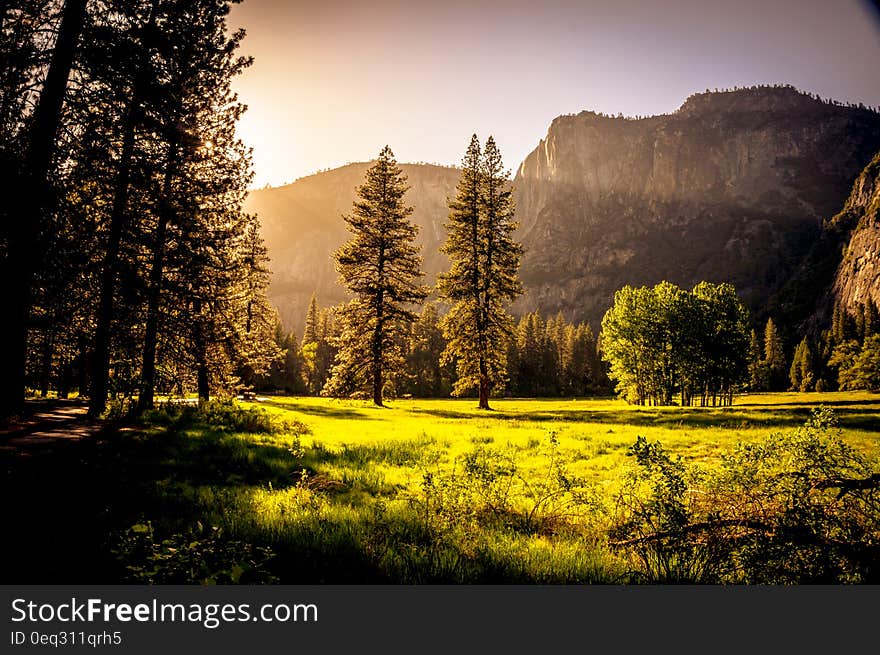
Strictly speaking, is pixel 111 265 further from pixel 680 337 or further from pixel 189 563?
pixel 680 337

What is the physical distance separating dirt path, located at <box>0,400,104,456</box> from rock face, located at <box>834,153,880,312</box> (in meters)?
169

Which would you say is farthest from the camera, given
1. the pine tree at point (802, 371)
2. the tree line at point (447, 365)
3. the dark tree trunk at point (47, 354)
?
the pine tree at point (802, 371)

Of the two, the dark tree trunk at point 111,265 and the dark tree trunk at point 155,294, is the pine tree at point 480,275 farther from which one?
the dark tree trunk at point 111,265

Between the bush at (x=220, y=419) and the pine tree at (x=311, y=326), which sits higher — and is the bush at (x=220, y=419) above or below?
below

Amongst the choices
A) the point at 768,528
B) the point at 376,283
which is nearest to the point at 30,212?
the point at 768,528

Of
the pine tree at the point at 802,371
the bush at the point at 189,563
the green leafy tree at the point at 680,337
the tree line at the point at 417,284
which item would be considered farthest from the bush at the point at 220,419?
the pine tree at the point at 802,371

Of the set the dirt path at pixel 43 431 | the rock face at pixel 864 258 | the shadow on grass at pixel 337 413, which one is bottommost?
the shadow on grass at pixel 337 413

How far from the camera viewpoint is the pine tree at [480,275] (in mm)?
27594

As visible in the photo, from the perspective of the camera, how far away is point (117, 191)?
36.1ft

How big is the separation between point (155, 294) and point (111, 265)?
1511 millimetres

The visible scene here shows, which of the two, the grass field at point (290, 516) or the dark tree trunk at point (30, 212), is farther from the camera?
the dark tree trunk at point (30, 212)

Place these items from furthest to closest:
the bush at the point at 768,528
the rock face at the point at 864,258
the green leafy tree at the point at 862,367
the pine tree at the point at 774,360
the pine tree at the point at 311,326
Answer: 1. the rock face at the point at 864,258
2. the pine tree at the point at 774,360
3. the pine tree at the point at 311,326
4. the green leafy tree at the point at 862,367
5. the bush at the point at 768,528

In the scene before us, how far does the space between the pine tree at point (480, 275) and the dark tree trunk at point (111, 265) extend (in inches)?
738
